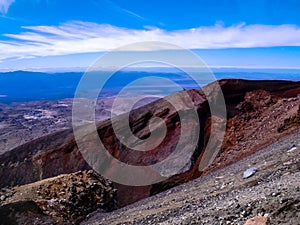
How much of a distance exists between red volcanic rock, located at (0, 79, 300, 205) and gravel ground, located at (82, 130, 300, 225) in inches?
251

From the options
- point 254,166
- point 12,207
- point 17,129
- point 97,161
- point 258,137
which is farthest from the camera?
point 17,129

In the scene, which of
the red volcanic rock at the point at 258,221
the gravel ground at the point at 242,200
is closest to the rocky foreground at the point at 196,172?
the gravel ground at the point at 242,200

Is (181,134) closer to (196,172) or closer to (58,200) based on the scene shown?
(196,172)

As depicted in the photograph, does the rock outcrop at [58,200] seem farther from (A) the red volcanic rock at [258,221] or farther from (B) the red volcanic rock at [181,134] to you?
(A) the red volcanic rock at [258,221]

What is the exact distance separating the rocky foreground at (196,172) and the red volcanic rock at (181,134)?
0.10 metres

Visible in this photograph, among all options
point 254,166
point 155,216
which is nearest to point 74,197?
point 155,216

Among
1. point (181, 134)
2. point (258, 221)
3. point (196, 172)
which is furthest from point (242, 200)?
point (181, 134)

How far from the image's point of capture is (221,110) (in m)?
32.6

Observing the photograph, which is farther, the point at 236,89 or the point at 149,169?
the point at 236,89

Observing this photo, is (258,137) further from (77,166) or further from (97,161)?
(77,166)

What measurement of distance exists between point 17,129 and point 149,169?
161 m

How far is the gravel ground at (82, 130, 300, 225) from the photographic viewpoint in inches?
326

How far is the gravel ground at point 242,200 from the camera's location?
827 centimetres

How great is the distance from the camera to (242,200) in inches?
378
